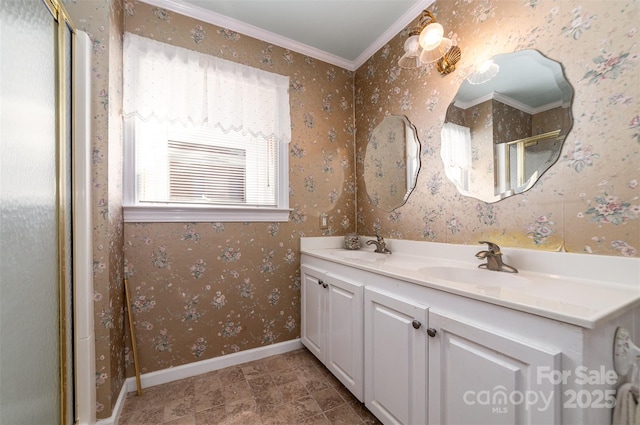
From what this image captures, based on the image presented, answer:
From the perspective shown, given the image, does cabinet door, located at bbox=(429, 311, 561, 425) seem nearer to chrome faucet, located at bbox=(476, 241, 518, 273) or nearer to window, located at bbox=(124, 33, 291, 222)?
chrome faucet, located at bbox=(476, 241, 518, 273)

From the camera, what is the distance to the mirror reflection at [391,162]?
72.9 inches

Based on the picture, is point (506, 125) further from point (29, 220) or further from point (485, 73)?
point (29, 220)

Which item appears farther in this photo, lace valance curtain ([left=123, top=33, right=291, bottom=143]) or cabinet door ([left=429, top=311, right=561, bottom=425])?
lace valance curtain ([left=123, top=33, right=291, bottom=143])

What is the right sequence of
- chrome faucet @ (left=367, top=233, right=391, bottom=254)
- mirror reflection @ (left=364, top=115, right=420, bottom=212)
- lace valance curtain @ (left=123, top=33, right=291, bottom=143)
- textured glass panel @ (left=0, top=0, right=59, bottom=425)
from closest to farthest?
textured glass panel @ (left=0, top=0, right=59, bottom=425), lace valance curtain @ (left=123, top=33, right=291, bottom=143), mirror reflection @ (left=364, top=115, right=420, bottom=212), chrome faucet @ (left=367, top=233, right=391, bottom=254)

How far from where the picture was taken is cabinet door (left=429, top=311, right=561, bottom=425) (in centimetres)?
69

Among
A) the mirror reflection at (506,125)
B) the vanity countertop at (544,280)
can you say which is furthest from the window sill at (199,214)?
the mirror reflection at (506,125)

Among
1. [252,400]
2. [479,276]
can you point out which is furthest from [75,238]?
[479,276]

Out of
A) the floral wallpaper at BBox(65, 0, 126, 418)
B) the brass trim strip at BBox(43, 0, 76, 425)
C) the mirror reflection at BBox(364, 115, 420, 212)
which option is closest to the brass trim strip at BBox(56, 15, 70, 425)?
the brass trim strip at BBox(43, 0, 76, 425)

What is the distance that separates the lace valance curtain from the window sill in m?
0.55

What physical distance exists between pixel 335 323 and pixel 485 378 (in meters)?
0.92

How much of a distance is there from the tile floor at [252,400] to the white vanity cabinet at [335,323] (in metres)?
0.11

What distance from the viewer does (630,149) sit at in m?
0.94

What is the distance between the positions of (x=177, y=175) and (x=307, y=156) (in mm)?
991

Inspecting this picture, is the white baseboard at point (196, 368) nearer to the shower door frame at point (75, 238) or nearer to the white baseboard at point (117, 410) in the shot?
the white baseboard at point (117, 410)
